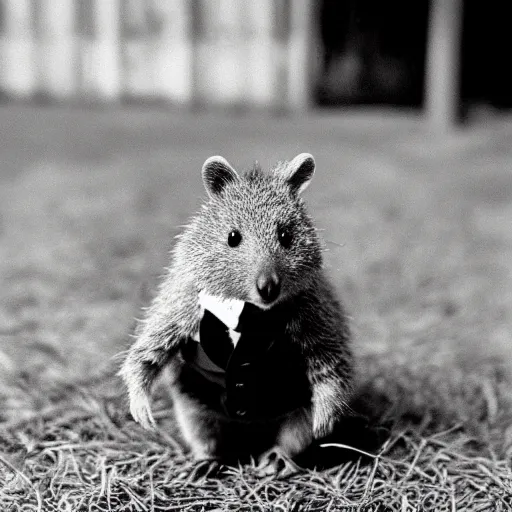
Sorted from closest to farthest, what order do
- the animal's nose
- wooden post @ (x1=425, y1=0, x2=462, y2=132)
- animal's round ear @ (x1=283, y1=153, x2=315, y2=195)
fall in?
the animal's nose → animal's round ear @ (x1=283, y1=153, x2=315, y2=195) → wooden post @ (x1=425, y1=0, x2=462, y2=132)

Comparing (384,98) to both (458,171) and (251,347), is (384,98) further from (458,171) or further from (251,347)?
(251,347)

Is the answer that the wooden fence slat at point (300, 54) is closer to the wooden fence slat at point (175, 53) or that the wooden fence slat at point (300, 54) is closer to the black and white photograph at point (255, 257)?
the black and white photograph at point (255, 257)

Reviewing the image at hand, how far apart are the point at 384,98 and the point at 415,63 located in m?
0.52

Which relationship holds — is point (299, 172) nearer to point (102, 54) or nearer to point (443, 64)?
point (443, 64)

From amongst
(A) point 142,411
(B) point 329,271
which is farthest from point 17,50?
(A) point 142,411

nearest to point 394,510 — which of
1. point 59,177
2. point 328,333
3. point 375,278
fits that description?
point 328,333

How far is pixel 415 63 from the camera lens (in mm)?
8492

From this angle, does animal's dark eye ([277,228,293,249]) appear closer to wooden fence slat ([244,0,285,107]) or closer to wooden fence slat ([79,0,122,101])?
wooden fence slat ([244,0,285,107])

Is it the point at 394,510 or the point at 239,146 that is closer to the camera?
the point at 394,510

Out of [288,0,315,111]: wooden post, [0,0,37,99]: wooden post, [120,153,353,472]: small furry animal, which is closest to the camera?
[120,153,353,472]: small furry animal

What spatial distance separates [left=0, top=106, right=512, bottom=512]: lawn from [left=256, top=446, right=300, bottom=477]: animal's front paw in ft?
0.12

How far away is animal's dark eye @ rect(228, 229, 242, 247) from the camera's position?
2.07 m

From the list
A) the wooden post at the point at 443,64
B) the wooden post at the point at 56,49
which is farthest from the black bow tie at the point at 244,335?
the wooden post at the point at 56,49

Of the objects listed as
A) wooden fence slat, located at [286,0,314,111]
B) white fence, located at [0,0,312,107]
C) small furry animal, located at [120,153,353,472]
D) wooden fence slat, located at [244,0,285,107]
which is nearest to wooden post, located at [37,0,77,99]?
white fence, located at [0,0,312,107]
